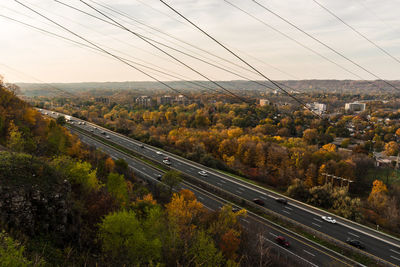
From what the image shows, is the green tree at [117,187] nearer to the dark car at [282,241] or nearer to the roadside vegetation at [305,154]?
the dark car at [282,241]

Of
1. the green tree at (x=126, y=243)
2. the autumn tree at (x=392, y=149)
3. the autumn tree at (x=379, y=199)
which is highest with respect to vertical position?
the autumn tree at (x=392, y=149)

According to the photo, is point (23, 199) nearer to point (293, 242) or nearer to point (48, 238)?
point (48, 238)

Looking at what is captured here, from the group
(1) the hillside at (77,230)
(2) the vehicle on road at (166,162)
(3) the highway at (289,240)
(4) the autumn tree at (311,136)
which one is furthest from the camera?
(4) the autumn tree at (311,136)

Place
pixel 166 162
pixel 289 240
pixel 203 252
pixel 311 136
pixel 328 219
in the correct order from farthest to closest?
pixel 311 136 → pixel 166 162 → pixel 328 219 → pixel 289 240 → pixel 203 252

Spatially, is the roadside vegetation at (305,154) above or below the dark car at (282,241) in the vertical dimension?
above

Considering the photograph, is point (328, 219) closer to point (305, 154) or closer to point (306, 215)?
point (306, 215)

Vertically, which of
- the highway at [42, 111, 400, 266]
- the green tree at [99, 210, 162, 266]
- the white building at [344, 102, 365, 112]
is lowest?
the highway at [42, 111, 400, 266]

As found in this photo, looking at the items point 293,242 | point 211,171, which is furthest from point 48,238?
point 211,171

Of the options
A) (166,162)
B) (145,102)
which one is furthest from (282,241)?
(145,102)

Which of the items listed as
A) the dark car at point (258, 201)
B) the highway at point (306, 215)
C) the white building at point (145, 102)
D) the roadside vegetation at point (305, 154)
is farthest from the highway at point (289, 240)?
the white building at point (145, 102)

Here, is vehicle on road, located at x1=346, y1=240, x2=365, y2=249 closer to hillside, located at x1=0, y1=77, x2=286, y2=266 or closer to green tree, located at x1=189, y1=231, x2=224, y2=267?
hillside, located at x1=0, y1=77, x2=286, y2=266

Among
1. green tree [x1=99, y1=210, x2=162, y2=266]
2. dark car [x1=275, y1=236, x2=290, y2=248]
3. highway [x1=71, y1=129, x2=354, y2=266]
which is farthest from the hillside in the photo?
dark car [x1=275, y1=236, x2=290, y2=248]
